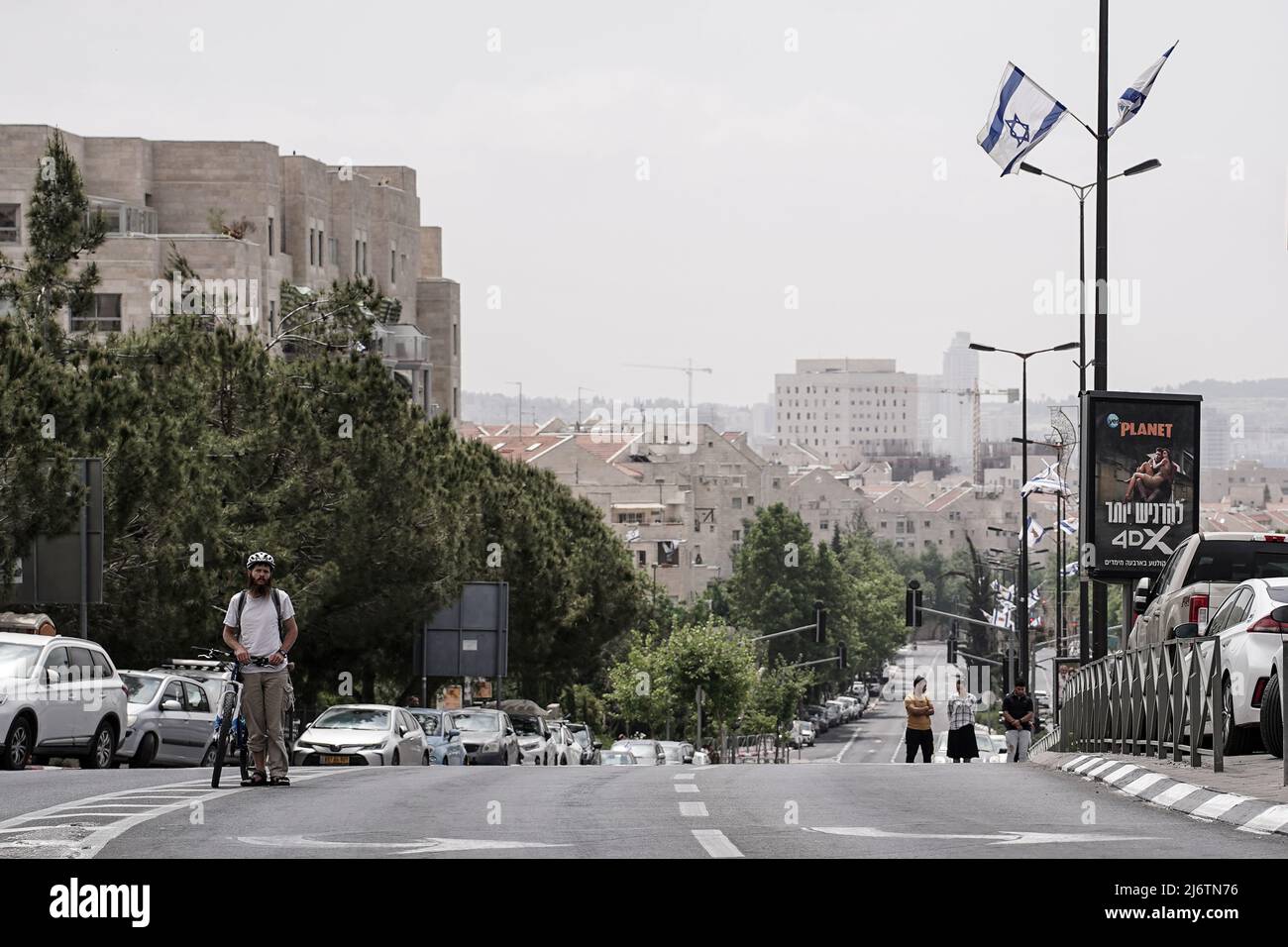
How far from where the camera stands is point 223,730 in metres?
17.2

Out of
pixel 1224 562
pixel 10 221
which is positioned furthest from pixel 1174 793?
pixel 10 221

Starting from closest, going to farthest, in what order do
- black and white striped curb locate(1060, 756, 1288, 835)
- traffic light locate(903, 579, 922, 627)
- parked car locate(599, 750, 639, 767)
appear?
black and white striped curb locate(1060, 756, 1288, 835) → parked car locate(599, 750, 639, 767) → traffic light locate(903, 579, 922, 627)

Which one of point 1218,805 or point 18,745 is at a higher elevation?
point 1218,805

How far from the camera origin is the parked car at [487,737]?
4066 cm

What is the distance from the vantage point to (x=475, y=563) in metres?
60.9

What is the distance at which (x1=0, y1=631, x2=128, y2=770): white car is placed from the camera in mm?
24219

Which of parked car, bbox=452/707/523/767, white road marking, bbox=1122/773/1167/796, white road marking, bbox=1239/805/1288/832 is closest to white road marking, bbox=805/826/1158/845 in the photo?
white road marking, bbox=1239/805/1288/832

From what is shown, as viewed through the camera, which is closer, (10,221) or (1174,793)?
(1174,793)

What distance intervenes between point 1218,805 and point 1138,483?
43.2ft

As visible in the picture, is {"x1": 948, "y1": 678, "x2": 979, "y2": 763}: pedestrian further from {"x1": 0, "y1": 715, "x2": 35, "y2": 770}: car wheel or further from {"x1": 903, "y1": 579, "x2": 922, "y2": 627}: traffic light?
{"x1": 903, "y1": 579, "x2": 922, "y2": 627}: traffic light

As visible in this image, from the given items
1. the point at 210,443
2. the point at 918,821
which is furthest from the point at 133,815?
the point at 210,443

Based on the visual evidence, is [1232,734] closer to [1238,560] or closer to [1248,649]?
[1248,649]

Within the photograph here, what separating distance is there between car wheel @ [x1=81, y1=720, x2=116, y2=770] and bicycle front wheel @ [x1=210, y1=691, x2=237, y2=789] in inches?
363
